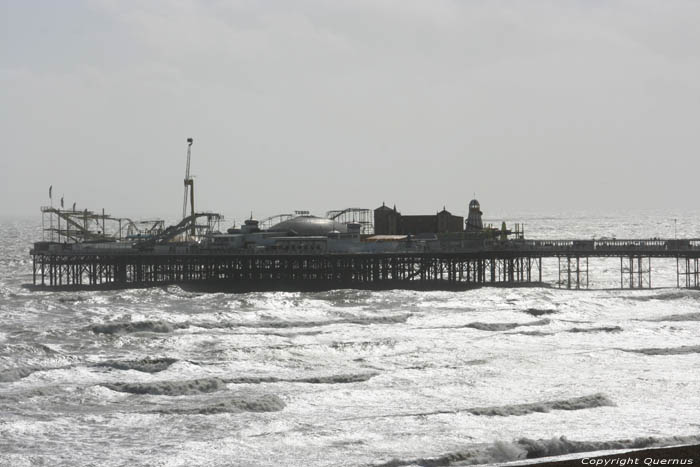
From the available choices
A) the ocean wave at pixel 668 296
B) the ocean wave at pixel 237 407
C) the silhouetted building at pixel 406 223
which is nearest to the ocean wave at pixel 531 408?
the ocean wave at pixel 237 407

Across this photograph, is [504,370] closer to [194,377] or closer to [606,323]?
[194,377]

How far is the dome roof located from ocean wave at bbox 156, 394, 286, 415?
65.3 meters

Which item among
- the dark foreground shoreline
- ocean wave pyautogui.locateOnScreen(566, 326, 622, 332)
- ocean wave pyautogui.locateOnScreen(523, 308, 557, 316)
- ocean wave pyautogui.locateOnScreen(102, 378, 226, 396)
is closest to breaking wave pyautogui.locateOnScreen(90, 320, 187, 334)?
ocean wave pyautogui.locateOnScreen(102, 378, 226, 396)

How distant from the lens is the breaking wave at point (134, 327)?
199ft

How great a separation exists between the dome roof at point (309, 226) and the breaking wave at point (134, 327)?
43204 mm

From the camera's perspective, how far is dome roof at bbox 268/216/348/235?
106 m

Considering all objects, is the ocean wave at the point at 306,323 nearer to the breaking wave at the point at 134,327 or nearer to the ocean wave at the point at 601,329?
the breaking wave at the point at 134,327

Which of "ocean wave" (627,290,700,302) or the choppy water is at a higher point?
"ocean wave" (627,290,700,302)

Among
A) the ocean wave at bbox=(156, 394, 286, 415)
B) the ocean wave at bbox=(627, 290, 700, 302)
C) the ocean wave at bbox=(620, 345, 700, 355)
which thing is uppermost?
the ocean wave at bbox=(627, 290, 700, 302)

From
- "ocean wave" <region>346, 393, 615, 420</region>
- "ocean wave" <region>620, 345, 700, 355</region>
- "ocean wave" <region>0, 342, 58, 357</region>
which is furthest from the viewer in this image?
"ocean wave" <region>620, 345, 700, 355</region>

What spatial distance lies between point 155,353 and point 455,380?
16893mm

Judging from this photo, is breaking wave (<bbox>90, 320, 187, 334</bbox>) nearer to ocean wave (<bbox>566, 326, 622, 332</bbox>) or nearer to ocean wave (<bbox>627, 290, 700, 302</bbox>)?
ocean wave (<bbox>566, 326, 622, 332</bbox>)

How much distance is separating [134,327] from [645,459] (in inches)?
1548

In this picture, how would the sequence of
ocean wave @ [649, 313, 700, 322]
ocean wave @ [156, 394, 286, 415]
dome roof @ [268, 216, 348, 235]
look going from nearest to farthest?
ocean wave @ [156, 394, 286, 415] → ocean wave @ [649, 313, 700, 322] → dome roof @ [268, 216, 348, 235]
